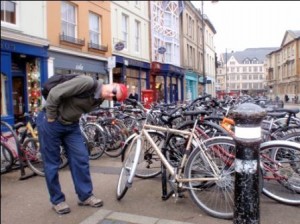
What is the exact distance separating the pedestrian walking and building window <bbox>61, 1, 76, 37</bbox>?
1347 millimetres

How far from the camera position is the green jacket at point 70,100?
2.96 metres

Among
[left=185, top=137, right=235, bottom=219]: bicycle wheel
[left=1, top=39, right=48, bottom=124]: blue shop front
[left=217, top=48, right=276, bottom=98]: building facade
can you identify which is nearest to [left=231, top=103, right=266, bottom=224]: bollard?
[left=185, top=137, right=235, bottom=219]: bicycle wheel

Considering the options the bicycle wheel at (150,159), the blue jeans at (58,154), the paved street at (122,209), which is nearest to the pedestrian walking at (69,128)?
the blue jeans at (58,154)

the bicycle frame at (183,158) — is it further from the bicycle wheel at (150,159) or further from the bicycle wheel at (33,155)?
the bicycle wheel at (33,155)

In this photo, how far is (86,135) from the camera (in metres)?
5.82

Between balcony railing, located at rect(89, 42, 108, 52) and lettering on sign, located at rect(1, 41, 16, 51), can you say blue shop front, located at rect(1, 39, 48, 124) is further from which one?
balcony railing, located at rect(89, 42, 108, 52)

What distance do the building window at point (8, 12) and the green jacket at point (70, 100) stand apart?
170 centimetres

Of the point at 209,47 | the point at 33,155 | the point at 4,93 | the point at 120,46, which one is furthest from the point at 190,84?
the point at 4,93

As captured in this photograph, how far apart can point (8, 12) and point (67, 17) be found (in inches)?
9.0

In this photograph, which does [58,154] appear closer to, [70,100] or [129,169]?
[70,100]

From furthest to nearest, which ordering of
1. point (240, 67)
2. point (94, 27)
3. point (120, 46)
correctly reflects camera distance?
point (240, 67), point (120, 46), point (94, 27)

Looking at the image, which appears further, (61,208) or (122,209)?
(122,209)

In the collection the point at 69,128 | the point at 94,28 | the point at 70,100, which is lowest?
the point at 69,128

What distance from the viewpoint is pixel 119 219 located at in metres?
3.18
